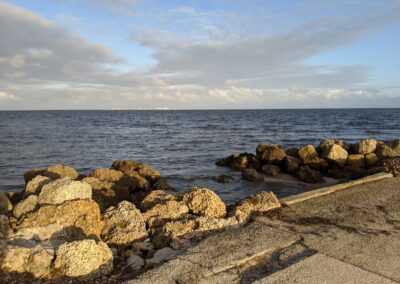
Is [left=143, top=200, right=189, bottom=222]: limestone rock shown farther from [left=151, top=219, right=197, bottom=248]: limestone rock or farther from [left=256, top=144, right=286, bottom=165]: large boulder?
[left=256, top=144, right=286, bottom=165]: large boulder

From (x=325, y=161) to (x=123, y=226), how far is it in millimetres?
9976

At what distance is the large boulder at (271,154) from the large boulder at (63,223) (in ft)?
32.7

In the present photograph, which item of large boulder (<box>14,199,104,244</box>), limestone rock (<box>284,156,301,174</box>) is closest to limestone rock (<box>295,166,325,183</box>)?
limestone rock (<box>284,156,301,174</box>)

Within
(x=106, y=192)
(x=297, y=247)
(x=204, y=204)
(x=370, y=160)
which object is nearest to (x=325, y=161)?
(x=370, y=160)

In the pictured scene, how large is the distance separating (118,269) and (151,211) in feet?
4.90

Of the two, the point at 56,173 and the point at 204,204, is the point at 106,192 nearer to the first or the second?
the point at 56,173

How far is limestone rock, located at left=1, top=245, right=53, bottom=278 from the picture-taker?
3.96 metres

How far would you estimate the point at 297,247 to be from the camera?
14.2ft

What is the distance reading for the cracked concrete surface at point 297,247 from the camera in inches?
145

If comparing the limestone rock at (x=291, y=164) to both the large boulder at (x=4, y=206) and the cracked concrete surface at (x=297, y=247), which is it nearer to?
the cracked concrete surface at (x=297, y=247)

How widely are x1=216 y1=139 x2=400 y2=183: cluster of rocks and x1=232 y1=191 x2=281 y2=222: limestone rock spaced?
23.2 feet

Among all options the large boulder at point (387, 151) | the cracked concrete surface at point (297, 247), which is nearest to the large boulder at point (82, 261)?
the cracked concrete surface at point (297, 247)

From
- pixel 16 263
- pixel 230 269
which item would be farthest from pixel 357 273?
pixel 16 263

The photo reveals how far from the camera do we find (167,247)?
466 centimetres
